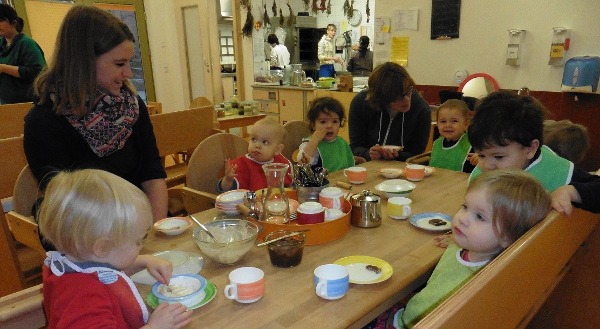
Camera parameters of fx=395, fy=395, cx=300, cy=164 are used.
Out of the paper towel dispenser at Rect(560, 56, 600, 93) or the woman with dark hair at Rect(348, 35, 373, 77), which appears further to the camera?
the woman with dark hair at Rect(348, 35, 373, 77)

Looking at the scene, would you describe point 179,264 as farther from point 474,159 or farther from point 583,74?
point 583,74

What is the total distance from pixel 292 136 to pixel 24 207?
1521mm

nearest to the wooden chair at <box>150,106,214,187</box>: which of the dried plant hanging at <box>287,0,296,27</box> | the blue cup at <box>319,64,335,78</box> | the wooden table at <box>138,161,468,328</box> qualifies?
the wooden table at <box>138,161,468,328</box>

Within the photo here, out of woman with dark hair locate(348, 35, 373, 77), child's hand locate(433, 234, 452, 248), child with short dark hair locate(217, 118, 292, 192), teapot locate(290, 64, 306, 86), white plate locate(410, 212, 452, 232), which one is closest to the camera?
child's hand locate(433, 234, 452, 248)

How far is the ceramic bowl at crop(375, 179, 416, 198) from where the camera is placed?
1673 mm

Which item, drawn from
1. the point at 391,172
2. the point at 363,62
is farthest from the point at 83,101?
the point at 363,62

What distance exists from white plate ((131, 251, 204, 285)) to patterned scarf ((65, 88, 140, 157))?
67 cm

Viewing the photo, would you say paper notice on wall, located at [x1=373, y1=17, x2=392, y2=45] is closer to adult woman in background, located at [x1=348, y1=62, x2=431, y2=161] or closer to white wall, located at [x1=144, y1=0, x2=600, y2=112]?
white wall, located at [x1=144, y1=0, x2=600, y2=112]

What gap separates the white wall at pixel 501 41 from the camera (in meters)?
3.01

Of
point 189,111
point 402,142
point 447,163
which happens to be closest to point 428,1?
point 402,142

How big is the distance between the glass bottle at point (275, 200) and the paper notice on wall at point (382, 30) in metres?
3.20

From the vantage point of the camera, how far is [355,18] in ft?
24.9

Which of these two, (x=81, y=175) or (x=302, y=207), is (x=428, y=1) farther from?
(x=81, y=175)

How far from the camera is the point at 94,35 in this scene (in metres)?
1.49
